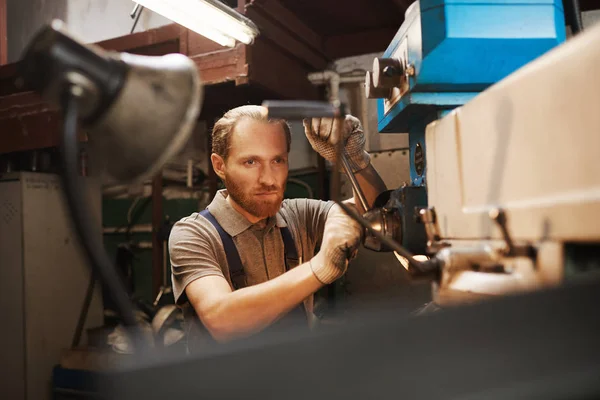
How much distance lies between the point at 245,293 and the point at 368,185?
19.4 inches

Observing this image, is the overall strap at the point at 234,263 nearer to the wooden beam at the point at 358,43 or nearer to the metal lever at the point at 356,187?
the metal lever at the point at 356,187

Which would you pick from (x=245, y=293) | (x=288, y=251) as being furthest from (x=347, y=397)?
(x=288, y=251)

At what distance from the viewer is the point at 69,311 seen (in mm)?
2834

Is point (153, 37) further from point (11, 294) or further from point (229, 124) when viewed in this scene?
point (11, 294)

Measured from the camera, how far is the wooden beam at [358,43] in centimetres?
288

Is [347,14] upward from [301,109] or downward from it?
upward

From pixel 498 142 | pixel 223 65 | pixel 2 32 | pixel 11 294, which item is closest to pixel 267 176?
pixel 498 142

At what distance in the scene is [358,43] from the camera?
2.93 metres

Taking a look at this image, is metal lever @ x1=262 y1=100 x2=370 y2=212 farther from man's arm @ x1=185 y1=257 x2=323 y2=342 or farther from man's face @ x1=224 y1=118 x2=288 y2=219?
man's face @ x1=224 y1=118 x2=288 y2=219

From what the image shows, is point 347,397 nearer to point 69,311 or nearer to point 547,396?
point 547,396

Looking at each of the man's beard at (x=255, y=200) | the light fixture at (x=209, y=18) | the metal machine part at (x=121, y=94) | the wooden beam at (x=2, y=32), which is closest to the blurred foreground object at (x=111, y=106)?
the metal machine part at (x=121, y=94)

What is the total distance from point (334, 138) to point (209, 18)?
1067 millimetres

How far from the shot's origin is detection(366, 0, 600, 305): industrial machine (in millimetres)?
481

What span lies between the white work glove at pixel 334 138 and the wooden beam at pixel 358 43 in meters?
1.81
